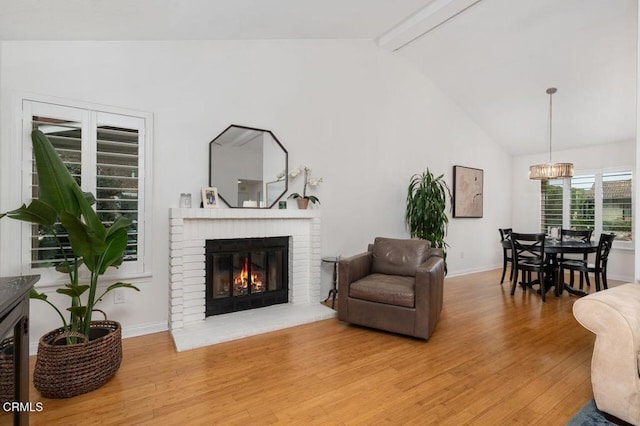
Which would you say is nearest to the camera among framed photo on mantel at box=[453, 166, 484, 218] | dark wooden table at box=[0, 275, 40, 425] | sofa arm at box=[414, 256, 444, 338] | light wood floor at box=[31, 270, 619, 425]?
dark wooden table at box=[0, 275, 40, 425]

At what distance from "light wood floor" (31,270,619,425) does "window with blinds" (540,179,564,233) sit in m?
3.86

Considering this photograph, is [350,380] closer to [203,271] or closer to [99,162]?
[203,271]

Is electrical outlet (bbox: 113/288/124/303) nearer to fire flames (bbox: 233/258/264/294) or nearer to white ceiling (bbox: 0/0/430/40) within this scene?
fire flames (bbox: 233/258/264/294)

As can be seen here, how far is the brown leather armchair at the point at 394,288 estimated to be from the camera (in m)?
2.77

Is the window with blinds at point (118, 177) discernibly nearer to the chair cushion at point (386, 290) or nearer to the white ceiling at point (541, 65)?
the chair cushion at point (386, 290)

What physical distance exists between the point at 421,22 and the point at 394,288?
313 cm

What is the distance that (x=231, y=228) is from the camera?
3.28 meters

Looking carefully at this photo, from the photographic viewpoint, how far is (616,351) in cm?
168

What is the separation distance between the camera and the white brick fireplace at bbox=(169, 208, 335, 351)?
114 inches

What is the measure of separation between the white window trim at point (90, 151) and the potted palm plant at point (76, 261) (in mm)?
606

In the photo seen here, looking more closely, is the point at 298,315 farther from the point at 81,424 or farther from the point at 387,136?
the point at 387,136

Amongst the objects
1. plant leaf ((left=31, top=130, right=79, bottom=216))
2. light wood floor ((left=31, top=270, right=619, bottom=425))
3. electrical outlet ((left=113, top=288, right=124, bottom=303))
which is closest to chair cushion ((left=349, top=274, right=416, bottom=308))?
light wood floor ((left=31, top=270, right=619, bottom=425))

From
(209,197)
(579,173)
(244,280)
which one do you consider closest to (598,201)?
(579,173)

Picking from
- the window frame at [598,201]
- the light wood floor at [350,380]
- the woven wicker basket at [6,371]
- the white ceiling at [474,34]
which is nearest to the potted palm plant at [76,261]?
the light wood floor at [350,380]
